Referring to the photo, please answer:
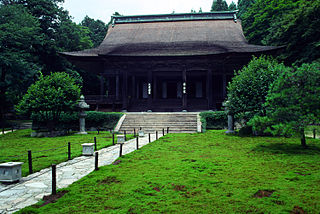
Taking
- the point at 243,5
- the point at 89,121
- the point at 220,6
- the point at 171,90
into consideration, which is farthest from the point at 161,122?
the point at 220,6

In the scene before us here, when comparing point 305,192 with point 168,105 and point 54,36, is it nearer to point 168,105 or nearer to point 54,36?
point 168,105

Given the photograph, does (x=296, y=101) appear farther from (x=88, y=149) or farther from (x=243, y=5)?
(x=243, y=5)

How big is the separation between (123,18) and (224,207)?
3170cm

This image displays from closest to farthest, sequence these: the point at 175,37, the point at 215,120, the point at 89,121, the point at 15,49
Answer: the point at 215,120
the point at 89,121
the point at 15,49
the point at 175,37

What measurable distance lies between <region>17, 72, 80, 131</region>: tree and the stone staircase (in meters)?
4.31

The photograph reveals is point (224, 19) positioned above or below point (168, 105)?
above

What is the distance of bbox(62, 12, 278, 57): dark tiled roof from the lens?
73.4ft

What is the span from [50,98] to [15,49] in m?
12.0

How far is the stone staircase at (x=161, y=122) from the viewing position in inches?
667

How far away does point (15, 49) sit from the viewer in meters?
22.9

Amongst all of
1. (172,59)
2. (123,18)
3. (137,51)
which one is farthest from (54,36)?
(172,59)

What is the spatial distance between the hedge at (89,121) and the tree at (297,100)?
12609 mm

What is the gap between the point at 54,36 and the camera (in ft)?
101

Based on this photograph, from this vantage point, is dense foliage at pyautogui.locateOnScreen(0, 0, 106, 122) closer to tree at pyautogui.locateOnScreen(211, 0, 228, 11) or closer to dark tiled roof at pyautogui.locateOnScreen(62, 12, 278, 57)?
dark tiled roof at pyautogui.locateOnScreen(62, 12, 278, 57)
